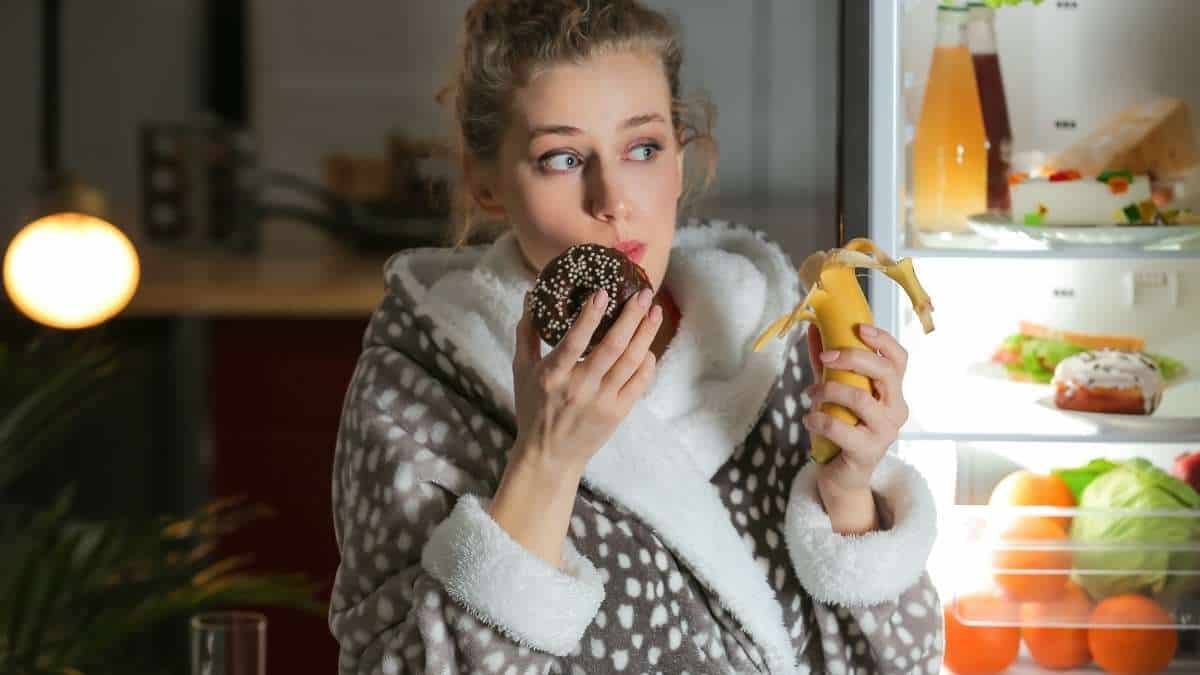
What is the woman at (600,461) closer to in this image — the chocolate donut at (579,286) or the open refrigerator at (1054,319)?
the chocolate donut at (579,286)

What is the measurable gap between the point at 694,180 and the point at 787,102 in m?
1.29

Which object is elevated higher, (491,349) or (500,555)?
(491,349)

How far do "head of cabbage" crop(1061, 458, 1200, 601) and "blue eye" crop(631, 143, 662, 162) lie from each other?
0.82m

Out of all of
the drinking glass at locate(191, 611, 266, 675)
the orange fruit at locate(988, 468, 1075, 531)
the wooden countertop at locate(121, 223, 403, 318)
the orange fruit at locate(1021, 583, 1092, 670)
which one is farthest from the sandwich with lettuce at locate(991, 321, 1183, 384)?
the wooden countertop at locate(121, 223, 403, 318)

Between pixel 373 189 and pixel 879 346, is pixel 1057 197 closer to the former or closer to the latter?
pixel 879 346

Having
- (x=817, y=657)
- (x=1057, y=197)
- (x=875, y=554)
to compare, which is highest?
(x=1057, y=197)

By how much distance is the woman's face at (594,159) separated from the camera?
150 centimetres

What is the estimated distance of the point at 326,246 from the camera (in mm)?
4281

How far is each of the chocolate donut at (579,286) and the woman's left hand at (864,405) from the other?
195 mm

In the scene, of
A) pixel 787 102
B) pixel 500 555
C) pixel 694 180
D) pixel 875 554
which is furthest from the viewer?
pixel 787 102

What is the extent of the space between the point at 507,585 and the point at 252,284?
2365mm

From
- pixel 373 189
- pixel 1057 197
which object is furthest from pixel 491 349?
pixel 373 189

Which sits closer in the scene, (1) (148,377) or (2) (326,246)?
(1) (148,377)

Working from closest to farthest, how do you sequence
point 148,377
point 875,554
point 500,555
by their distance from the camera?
point 500,555
point 875,554
point 148,377
